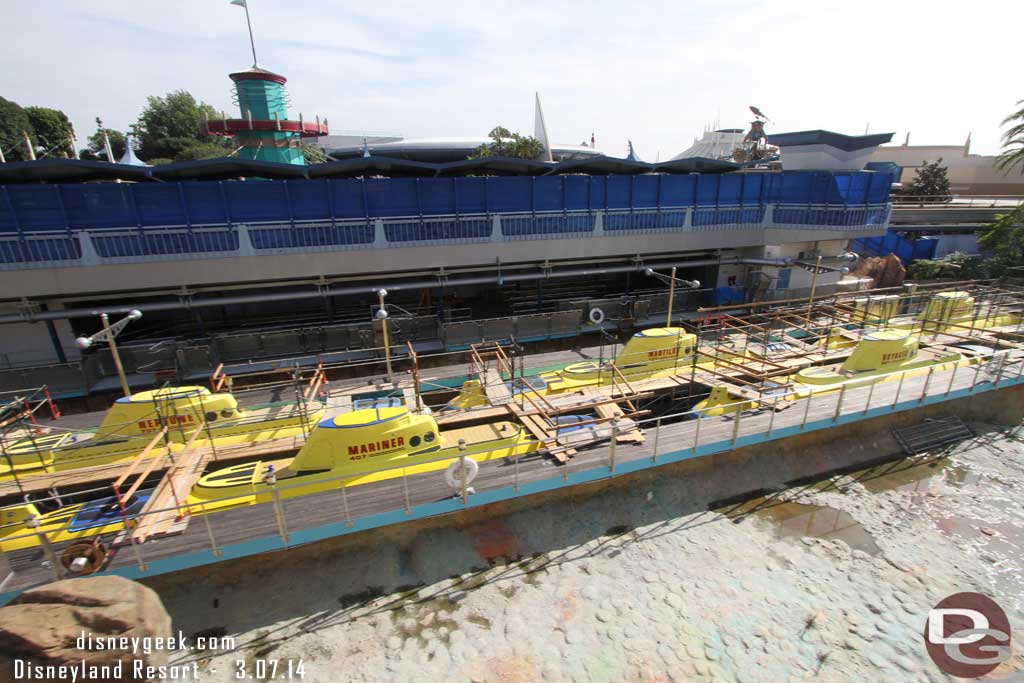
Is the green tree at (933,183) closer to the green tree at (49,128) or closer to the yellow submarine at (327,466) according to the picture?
the yellow submarine at (327,466)

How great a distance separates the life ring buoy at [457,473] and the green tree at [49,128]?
80346 millimetres

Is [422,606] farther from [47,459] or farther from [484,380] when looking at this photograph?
[47,459]

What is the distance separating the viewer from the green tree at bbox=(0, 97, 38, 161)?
54.3 meters

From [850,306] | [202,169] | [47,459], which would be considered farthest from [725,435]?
[202,169]

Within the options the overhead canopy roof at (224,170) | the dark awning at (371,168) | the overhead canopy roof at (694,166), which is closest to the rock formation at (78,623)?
the overhead canopy roof at (224,170)

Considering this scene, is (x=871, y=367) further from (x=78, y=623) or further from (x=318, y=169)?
(x=318, y=169)

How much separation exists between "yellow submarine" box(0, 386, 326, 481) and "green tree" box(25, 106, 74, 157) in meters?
71.2

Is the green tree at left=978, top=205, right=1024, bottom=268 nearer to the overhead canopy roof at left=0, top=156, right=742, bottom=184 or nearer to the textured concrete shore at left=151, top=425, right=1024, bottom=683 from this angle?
the overhead canopy roof at left=0, top=156, right=742, bottom=184

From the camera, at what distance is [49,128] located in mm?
61812

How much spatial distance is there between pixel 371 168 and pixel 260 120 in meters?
34.7

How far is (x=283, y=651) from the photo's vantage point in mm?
8602

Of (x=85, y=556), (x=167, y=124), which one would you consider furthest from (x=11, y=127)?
(x=85, y=556)

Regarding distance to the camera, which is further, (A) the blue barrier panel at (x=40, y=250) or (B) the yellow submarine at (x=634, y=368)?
(A) the blue barrier panel at (x=40, y=250)

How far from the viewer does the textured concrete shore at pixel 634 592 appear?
8477 millimetres
